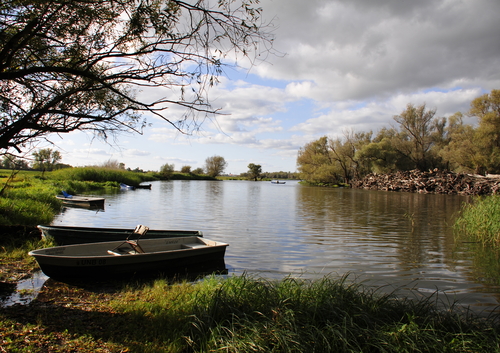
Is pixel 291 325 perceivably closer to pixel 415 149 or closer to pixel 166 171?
pixel 415 149

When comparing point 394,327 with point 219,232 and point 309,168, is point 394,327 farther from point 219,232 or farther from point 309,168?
point 309,168

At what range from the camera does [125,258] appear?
7625mm

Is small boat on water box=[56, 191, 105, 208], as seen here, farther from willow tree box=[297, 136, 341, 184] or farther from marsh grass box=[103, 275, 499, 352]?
willow tree box=[297, 136, 341, 184]

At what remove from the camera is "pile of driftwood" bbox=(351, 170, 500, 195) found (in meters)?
39.6

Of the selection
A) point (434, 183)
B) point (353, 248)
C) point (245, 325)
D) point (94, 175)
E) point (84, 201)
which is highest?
point (94, 175)

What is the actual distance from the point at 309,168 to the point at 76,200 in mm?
57748

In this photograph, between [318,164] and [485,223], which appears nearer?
[485,223]

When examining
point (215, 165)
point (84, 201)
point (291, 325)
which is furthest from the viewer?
point (215, 165)

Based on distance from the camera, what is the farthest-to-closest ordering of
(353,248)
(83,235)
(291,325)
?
(353,248), (83,235), (291,325)

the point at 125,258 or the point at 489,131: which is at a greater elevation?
the point at 489,131

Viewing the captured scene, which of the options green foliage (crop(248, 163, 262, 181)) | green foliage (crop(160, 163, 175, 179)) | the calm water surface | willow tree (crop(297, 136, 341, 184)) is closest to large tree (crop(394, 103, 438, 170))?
willow tree (crop(297, 136, 341, 184))

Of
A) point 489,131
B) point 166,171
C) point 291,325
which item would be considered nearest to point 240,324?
point 291,325

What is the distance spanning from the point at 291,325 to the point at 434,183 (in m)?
51.5

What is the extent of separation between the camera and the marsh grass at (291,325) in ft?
12.5
